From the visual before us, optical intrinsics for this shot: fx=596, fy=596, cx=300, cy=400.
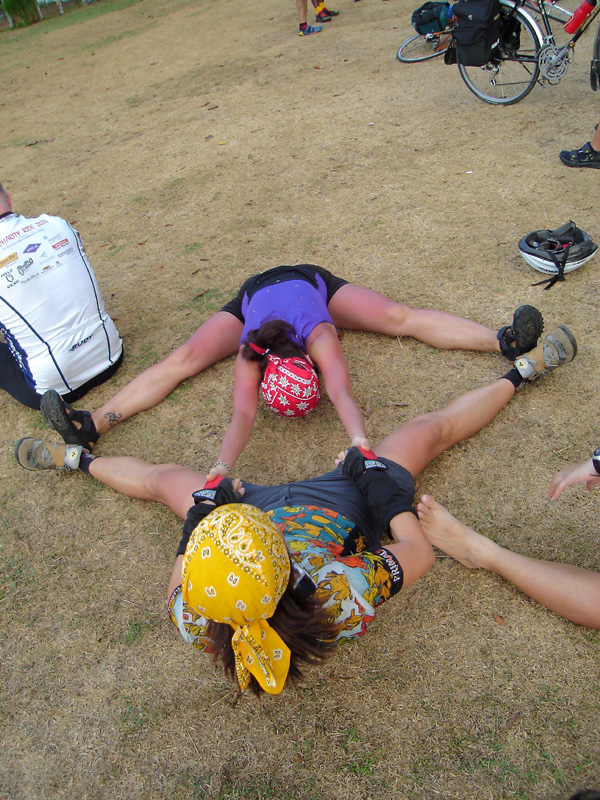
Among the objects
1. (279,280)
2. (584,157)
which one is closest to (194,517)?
(279,280)

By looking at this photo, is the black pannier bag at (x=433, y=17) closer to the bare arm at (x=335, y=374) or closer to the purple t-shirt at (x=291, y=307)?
the purple t-shirt at (x=291, y=307)

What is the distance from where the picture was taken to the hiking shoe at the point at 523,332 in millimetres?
2818

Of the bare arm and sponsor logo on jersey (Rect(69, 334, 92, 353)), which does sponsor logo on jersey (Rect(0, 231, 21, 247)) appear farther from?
the bare arm

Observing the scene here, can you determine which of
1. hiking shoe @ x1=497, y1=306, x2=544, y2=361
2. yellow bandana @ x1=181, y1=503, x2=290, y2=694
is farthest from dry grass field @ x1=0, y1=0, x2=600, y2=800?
yellow bandana @ x1=181, y1=503, x2=290, y2=694

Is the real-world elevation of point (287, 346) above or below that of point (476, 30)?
below

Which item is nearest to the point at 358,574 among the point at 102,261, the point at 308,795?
the point at 308,795

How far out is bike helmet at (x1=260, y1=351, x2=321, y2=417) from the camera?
2717 millimetres

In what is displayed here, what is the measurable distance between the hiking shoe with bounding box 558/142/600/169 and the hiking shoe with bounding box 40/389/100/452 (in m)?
3.73

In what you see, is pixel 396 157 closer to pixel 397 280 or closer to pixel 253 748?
pixel 397 280

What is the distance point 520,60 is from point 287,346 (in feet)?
13.3

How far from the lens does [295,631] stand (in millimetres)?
1585

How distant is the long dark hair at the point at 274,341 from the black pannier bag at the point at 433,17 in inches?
203

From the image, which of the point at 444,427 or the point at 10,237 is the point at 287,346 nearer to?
the point at 444,427

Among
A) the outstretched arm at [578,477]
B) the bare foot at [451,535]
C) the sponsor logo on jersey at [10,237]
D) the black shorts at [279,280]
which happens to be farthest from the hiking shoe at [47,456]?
the outstretched arm at [578,477]
